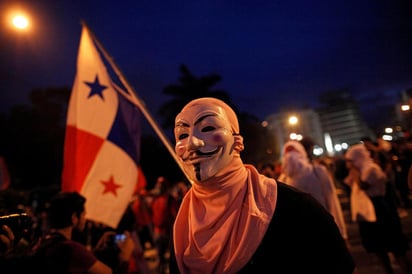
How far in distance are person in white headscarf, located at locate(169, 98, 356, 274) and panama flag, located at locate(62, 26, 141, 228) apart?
298 centimetres

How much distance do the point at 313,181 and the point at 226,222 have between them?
283 cm

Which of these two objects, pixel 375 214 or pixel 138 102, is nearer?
pixel 138 102

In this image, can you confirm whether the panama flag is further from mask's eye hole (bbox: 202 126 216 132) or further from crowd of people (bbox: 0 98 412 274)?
mask's eye hole (bbox: 202 126 216 132)

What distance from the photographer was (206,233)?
1.69m

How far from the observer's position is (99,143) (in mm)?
4828

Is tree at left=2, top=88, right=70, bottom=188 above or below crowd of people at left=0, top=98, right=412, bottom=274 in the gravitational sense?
above

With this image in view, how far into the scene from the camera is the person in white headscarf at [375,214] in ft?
13.1

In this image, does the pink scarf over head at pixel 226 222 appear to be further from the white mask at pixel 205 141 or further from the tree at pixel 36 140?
the tree at pixel 36 140

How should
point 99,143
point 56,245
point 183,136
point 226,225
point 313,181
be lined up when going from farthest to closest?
→ 1. point 99,143
2. point 313,181
3. point 56,245
4. point 183,136
5. point 226,225

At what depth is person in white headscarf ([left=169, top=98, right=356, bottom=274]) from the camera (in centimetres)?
155

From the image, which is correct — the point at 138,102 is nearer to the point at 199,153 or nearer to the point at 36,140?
the point at 199,153

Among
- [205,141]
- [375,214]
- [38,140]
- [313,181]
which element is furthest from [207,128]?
[38,140]

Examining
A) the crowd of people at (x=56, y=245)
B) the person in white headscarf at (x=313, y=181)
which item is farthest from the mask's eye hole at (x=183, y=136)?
the person in white headscarf at (x=313, y=181)

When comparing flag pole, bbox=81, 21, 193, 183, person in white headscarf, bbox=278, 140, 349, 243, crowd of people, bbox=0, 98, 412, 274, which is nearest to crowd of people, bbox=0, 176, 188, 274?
crowd of people, bbox=0, 98, 412, 274
